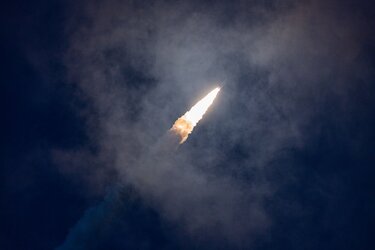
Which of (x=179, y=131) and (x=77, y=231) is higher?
(x=179, y=131)

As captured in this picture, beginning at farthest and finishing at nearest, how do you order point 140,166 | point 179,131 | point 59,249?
point 140,166 < point 179,131 < point 59,249

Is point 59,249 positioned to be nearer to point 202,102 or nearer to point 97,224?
point 97,224

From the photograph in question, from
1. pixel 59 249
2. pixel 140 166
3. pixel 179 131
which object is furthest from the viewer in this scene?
pixel 140 166

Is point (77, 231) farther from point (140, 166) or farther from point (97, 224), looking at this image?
point (140, 166)

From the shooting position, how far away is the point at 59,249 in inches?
586

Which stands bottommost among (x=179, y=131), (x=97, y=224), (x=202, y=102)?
(x=97, y=224)

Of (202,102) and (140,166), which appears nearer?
(202,102)

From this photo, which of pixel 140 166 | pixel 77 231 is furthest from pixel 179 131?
pixel 77 231

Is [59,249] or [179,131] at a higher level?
[179,131]

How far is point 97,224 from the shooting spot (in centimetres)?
1562

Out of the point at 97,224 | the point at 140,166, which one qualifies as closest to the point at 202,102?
the point at 140,166

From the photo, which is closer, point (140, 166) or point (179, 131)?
point (179, 131)

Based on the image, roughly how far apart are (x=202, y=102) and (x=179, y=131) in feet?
5.16

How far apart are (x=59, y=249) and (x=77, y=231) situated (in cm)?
88
